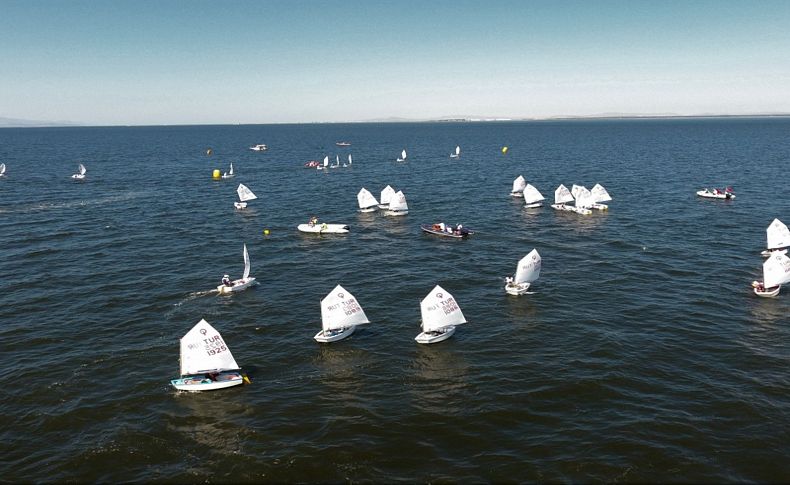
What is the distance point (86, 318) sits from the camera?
5094cm

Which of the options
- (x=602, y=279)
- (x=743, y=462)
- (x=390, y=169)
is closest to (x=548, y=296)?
(x=602, y=279)

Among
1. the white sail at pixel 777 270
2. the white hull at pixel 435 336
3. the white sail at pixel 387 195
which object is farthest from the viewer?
the white sail at pixel 387 195

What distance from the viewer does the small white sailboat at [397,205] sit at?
97375 millimetres

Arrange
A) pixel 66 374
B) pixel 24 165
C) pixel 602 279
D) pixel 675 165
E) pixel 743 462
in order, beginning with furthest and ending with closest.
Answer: pixel 24 165 < pixel 675 165 < pixel 602 279 < pixel 66 374 < pixel 743 462

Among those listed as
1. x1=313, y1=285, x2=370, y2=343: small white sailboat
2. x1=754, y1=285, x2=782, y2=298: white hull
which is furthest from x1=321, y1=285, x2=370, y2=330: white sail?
x1=754, y1=285, x2=782, y2=298: white hull

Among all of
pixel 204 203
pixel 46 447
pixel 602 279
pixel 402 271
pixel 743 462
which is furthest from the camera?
pixel 204 203

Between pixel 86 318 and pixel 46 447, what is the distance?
847 inches

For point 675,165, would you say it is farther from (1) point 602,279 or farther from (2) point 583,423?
(2) point 583,423

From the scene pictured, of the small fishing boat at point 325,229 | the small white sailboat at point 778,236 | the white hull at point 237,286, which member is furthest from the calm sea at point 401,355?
the small white sailboat at point 778,236

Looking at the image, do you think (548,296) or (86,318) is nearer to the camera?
(86,318)

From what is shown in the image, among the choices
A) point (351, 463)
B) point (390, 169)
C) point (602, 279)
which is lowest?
point (351, 463)

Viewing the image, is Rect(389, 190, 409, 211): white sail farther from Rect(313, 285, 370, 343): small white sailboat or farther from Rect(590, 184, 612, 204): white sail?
Rect(313, 285, 370, 343): small white sailboat

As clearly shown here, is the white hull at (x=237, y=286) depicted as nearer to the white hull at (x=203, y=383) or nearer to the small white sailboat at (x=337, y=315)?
the small white sailboat at (x=337, y=315)

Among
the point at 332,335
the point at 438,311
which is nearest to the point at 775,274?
the point at 438,311
